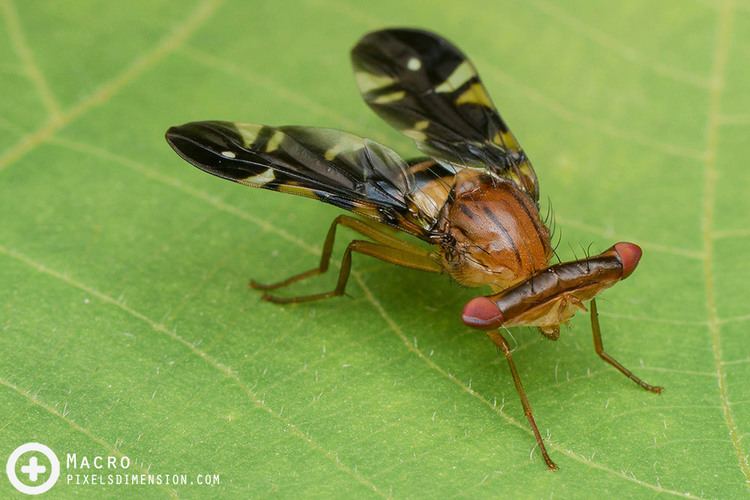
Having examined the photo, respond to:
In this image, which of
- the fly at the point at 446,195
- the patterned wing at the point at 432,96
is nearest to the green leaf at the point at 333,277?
the fly at the point at 446,195

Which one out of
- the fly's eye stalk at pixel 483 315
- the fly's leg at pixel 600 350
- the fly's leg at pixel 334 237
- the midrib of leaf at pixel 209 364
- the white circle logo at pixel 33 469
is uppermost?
the fly's eye stalk at pixel 483 315

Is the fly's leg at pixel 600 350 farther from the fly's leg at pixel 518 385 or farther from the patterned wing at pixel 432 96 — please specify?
the patterned wing at pixel 432 96

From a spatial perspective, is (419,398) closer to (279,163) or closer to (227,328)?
(227,328)

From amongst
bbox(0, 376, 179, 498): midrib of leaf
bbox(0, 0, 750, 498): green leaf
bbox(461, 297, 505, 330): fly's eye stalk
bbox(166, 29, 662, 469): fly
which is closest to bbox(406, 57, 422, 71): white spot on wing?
bbox(166, 29, 662, 469): fly

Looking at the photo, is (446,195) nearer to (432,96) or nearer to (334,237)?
(334,237)

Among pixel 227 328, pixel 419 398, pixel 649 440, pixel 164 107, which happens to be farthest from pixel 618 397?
pixel 164 107

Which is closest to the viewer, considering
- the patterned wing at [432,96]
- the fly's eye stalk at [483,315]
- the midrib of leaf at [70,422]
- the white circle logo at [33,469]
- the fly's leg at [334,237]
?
the white circle logo at [33,469]

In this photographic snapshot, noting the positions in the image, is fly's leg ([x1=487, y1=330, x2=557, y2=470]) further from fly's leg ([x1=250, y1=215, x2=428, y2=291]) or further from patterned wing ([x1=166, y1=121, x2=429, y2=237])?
fly's leg ([x1=250, y1=215, x2=428, y2=291])
